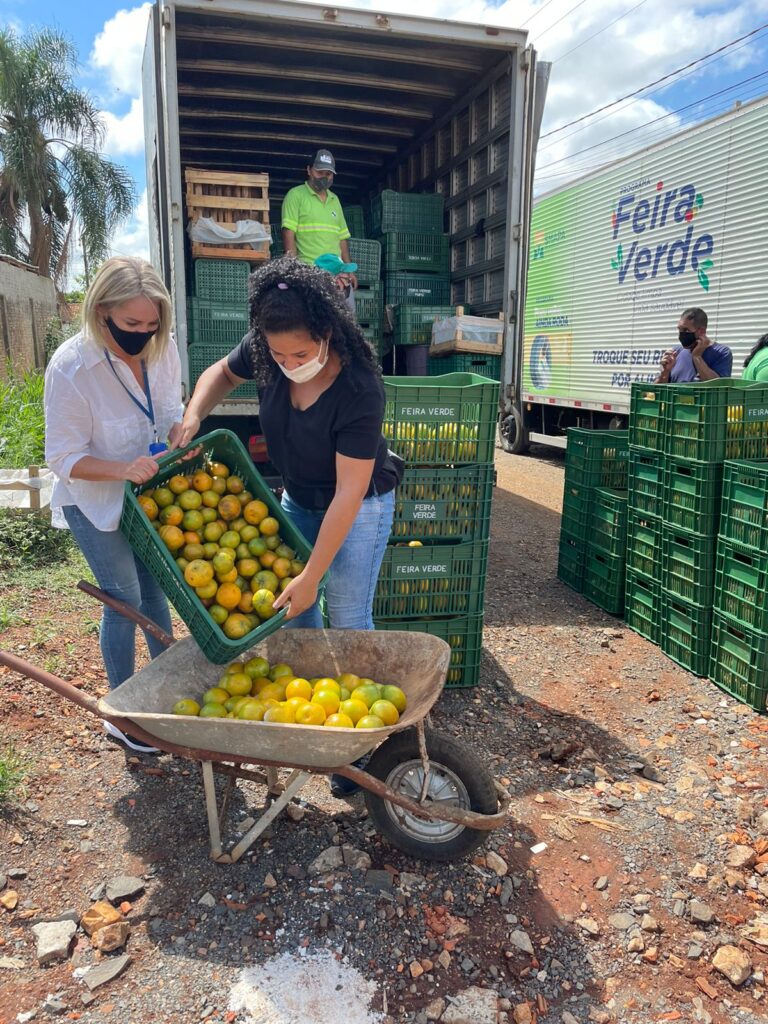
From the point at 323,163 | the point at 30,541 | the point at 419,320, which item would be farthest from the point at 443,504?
the point at 323,163

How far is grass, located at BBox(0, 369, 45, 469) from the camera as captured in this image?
8.28m

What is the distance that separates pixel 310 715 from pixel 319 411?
1.12 meters

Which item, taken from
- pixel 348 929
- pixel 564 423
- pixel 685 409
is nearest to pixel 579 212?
pixel 564 423

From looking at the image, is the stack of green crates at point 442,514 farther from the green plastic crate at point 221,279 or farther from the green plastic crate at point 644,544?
the green plastic crate at point 221,279

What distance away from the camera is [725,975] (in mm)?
2615

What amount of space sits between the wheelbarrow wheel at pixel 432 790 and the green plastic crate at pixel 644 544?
288cm

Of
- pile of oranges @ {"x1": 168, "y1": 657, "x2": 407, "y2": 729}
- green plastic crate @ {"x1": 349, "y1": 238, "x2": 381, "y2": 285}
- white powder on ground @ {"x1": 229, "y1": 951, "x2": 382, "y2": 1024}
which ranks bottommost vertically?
white powder on ground @ {"x1": 229, "y1": 951, "x2": 382, "y2": 1024}

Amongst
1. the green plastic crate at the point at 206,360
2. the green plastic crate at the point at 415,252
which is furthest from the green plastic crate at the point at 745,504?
the green plastic crate at the point at 415,252

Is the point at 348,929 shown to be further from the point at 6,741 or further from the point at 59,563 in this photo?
the point at 59,563

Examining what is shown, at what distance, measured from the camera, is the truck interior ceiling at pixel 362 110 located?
23.2 ft

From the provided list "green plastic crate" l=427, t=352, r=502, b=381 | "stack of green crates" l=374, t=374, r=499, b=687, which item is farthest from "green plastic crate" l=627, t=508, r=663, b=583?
"green plastic crate" l=427, t=352, r=502, b=381

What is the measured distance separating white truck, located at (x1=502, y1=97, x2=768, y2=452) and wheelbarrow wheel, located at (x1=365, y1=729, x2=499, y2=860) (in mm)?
5077

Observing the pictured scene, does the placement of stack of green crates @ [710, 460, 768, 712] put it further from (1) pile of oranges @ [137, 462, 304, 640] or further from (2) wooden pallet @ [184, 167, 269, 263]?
(2) wooden pallet @ [184, 167, 269, 263]

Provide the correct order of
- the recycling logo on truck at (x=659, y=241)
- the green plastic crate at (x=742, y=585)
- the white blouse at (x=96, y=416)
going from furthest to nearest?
the recycling logo on truck at (x=659, y=241), the green plastic crate at (x=742, y=585), the white blouse at (x=96, y=416)
